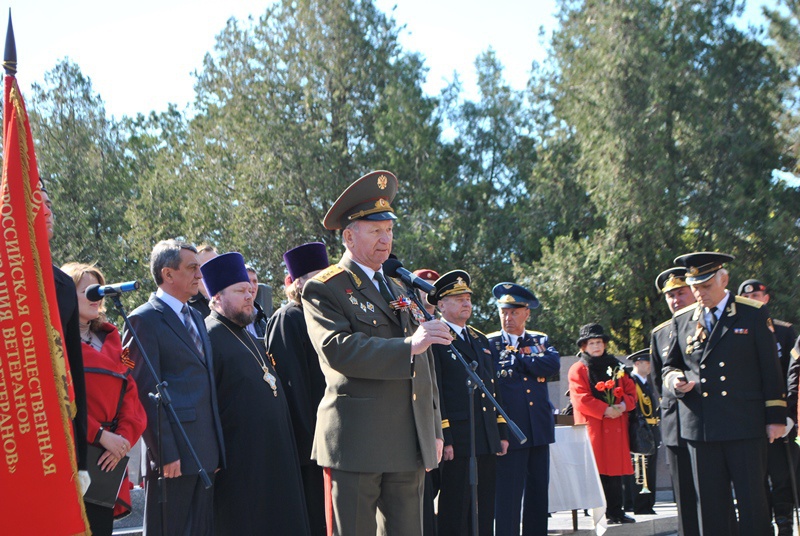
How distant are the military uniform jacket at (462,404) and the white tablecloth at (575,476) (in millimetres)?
2212

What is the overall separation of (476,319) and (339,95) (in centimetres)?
918

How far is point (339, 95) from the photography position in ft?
111

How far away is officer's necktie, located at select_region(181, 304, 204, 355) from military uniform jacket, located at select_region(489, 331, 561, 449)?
10.4ft

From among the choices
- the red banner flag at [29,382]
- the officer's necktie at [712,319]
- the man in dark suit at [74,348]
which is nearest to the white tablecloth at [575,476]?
the officer's necktie at [712,319]

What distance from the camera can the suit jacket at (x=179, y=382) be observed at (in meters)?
5.93

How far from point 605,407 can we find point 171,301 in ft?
20.1

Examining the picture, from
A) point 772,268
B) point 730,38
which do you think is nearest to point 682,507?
point 772,268

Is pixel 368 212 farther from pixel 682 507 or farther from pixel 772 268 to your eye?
pixel 772 268

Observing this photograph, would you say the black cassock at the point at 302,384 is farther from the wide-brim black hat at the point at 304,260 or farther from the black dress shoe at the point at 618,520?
the black dress shoe at the point at 618,520

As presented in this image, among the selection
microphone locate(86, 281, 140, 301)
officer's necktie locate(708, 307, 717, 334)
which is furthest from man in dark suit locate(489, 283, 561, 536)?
microphone locate(86, 281, 140, 301)

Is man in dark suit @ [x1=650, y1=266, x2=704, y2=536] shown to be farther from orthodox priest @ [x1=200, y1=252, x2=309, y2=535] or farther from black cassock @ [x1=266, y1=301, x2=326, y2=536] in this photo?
orthodox priest @ [x1=200, y1=252, x2=309, y2=535]

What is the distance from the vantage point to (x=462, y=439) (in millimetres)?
7770

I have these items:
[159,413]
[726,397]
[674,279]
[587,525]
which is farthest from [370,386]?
[587,525]

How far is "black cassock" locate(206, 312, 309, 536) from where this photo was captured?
6277mm
